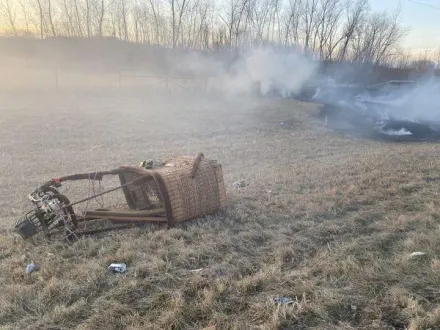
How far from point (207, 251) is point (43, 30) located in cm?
5297

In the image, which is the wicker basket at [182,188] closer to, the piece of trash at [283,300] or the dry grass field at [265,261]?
the dry grass field at [265,261]

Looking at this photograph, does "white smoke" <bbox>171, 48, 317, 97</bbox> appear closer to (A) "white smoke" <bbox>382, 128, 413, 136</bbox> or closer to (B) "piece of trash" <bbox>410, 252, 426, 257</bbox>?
(A) "white smoke" <bbox>382, 128, 413, 136</bbox>

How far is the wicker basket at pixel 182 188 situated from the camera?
Answer: 4.45 meters

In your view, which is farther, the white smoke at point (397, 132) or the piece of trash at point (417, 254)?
the white smoke at point (397, 132)

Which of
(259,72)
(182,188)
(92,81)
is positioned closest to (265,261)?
(182,188)

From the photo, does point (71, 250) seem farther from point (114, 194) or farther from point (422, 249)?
point (422, 249)

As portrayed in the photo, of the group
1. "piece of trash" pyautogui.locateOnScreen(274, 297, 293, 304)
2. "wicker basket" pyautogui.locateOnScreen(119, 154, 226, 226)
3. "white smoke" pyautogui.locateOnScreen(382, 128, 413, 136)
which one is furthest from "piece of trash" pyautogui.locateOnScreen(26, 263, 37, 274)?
"white smoke" pyautogui.locateOnScreen(382, 128, 413, 136)

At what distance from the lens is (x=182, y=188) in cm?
456

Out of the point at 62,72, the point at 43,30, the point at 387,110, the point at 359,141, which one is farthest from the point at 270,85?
the point at 43,30

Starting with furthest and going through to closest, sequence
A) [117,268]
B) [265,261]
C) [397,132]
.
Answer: [397,132] → [265,261] → [117,268]

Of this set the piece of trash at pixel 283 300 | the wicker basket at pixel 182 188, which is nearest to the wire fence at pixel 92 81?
the wicker basket at pixel 182 188

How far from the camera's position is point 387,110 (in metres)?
20.3

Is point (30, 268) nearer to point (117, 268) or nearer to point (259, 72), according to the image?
point (117, 268)

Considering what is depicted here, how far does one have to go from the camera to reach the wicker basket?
4445mm
